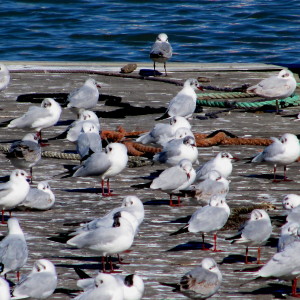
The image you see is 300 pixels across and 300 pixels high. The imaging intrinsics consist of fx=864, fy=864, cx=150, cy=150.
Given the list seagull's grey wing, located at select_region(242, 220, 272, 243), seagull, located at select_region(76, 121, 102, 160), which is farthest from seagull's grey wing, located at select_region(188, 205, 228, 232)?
seagull, located at select_region(76, 121, 102, 160)

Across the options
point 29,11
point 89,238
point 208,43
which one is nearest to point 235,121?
point 89,238

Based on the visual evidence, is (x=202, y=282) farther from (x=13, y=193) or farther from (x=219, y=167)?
(x=219, y=167)

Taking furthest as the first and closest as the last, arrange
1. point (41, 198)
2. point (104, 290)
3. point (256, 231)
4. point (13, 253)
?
point (41, 198) < point (256, 231) < point (13, 253) < point (104, 290)

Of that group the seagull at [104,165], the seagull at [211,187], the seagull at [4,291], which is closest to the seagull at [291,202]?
the seagull at [211,187]

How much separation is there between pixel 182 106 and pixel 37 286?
5527mm

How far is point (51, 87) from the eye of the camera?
12.7 metres

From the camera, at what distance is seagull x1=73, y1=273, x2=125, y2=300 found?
5.25m

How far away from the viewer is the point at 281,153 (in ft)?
28.7

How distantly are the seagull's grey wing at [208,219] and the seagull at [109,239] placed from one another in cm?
65

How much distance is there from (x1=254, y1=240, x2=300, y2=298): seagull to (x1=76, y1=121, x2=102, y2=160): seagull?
3352 millimetres

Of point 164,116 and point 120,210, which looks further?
point 164,116

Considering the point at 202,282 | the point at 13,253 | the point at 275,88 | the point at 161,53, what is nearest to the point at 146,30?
the point at 161,53

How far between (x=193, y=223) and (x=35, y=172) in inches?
103

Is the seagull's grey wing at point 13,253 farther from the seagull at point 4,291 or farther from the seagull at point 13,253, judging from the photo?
the seagull at point 4,291
